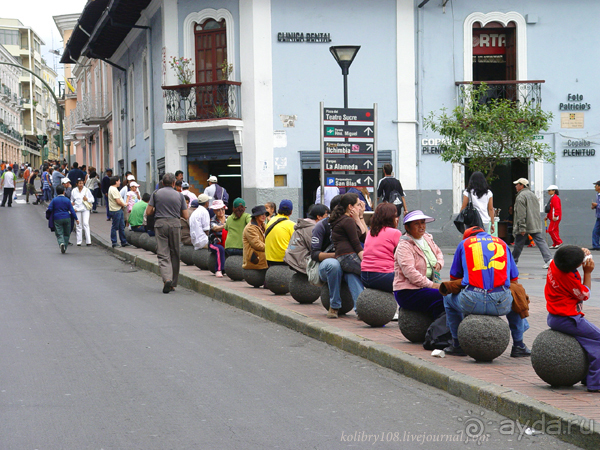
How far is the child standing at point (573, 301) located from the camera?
6.01 metres

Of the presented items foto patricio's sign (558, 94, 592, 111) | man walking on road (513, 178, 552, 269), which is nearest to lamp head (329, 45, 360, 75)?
man walking on road (513, 178, 552, 269)

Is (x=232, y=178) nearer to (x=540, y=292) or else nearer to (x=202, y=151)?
(x=202, y=151)

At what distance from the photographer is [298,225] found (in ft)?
36.7

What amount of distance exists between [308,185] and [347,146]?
9378mm

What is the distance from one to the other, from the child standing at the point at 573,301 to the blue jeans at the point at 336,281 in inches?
151

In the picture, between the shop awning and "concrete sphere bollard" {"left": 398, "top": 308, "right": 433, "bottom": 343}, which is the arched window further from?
"concrete sphere bollard" {"left": 398, "top": 308, "right": 433, "bottom": 343}

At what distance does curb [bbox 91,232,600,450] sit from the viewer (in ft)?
17.1

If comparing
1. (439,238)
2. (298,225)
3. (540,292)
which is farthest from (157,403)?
(439,238)

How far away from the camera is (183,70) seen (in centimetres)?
2341

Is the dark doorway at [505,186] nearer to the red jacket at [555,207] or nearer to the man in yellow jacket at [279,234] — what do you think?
the red jacket at [555,207]

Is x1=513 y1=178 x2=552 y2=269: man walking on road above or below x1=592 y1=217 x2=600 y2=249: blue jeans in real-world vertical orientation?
above

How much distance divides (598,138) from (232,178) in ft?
35.4

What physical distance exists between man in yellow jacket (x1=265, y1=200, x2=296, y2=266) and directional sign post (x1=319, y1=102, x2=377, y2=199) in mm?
1654

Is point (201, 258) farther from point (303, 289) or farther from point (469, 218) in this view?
point (469, 218)
